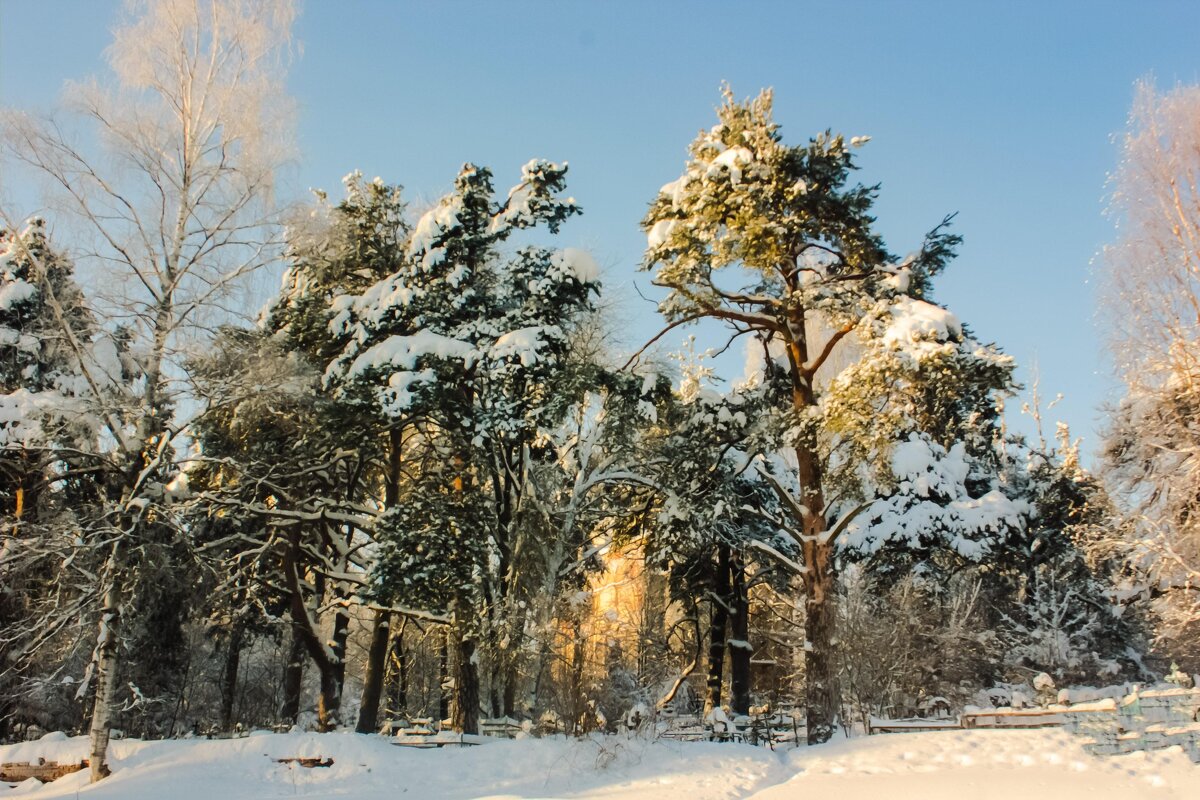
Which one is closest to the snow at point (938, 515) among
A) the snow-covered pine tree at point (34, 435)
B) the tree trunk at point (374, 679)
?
the tree trunk at point (374, 679)

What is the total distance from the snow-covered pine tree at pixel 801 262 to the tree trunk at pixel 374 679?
1050 centimetres

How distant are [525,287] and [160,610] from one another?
15.5m

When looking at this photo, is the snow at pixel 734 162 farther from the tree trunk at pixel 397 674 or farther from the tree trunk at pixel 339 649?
the tree trunk at pixel 397 674

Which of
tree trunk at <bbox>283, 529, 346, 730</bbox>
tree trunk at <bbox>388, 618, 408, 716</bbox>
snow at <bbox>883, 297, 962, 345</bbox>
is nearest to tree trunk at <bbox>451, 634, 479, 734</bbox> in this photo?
tree trunk at <bbox>283, 529, 346, 730</bbox>

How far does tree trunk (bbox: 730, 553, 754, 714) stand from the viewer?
2383 centimetres

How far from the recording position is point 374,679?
20422mm

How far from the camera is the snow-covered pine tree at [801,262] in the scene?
14.8 m

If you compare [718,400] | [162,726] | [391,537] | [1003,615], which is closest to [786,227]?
[718,400]

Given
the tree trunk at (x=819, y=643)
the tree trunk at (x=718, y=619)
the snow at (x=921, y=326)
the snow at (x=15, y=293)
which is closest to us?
the snow at (x=921, y=326)

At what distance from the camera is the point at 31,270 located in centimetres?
1922

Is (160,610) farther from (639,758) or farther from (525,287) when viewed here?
(639,758)

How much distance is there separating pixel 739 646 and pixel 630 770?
38.6 ft

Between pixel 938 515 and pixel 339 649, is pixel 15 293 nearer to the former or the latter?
pixel 339 649

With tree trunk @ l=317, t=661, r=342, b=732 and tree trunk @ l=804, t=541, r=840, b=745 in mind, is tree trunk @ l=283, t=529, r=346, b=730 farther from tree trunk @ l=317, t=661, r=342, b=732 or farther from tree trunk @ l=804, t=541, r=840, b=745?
tree trunk @ l=804, t=541, r=840, b=745
